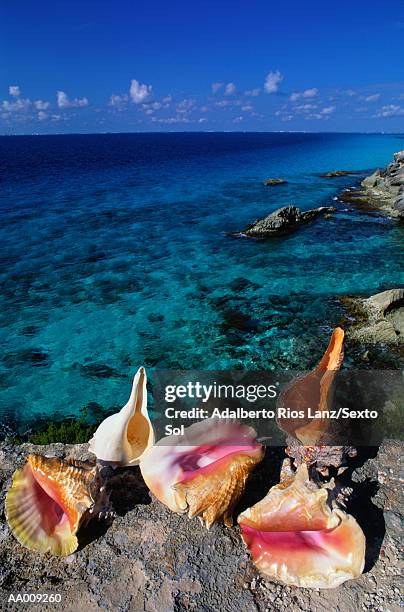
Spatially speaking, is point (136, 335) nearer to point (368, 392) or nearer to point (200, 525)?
point (368, 392)

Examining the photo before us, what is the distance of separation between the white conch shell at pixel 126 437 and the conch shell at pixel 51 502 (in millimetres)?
301

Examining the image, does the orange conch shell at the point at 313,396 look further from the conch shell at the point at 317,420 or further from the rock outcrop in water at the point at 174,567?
the rock outcrop in water at the point at 174,567

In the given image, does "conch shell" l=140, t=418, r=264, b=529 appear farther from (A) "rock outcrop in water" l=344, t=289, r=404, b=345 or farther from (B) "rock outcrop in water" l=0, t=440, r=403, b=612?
(A) "rock outcrop in water" l=344, t=289, r=404, b=345

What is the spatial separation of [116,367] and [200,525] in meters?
5.71

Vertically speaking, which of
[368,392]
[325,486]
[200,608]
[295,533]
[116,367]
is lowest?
[116,367]

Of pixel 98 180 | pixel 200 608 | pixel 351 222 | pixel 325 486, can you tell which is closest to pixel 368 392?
pixel 325 486

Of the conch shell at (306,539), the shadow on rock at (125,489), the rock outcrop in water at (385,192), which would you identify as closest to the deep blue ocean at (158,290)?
the rock outcrop in water at (385,192)

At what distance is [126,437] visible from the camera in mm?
3027

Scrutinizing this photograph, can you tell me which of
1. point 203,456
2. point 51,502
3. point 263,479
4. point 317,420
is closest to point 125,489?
point 51,502

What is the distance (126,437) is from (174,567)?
91cm

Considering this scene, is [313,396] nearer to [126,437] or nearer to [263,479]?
[263,479]

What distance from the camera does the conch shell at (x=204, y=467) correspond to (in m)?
2.46

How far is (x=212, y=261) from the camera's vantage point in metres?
14.3

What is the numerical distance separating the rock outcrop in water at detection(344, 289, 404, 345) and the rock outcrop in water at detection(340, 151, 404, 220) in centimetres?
1196
